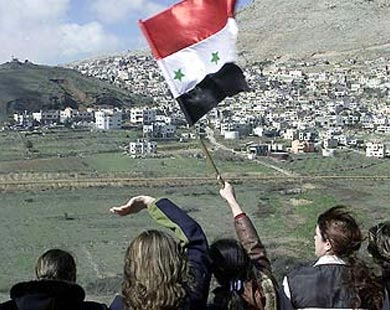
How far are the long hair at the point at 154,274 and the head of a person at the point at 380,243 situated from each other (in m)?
0.90

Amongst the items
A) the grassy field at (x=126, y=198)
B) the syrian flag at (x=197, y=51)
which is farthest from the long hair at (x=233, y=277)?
the grassy field at (x=126, y=198)

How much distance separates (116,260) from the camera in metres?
9.88

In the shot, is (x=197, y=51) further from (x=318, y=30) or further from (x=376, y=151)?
(x=318, y=30)

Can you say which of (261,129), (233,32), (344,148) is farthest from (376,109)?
(233,32)

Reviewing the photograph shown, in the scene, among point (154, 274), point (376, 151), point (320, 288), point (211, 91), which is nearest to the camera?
point (154, 274)

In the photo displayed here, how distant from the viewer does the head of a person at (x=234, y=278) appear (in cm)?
226

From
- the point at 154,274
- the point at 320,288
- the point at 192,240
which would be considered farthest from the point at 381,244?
the point at 154,274

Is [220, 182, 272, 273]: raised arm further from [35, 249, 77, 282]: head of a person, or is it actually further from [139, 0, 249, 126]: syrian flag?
[139, 0, 249, 126]: syrian flag

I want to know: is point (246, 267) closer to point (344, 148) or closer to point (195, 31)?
point (195, 31)

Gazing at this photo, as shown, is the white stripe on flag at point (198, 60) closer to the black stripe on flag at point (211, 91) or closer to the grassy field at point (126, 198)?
the black stripe on flag at point (211, 91)

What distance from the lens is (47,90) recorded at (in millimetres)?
58688

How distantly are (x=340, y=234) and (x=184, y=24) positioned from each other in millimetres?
1321

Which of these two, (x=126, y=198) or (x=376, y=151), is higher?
(x=376, y=151)

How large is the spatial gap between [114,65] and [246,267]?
13063cm
